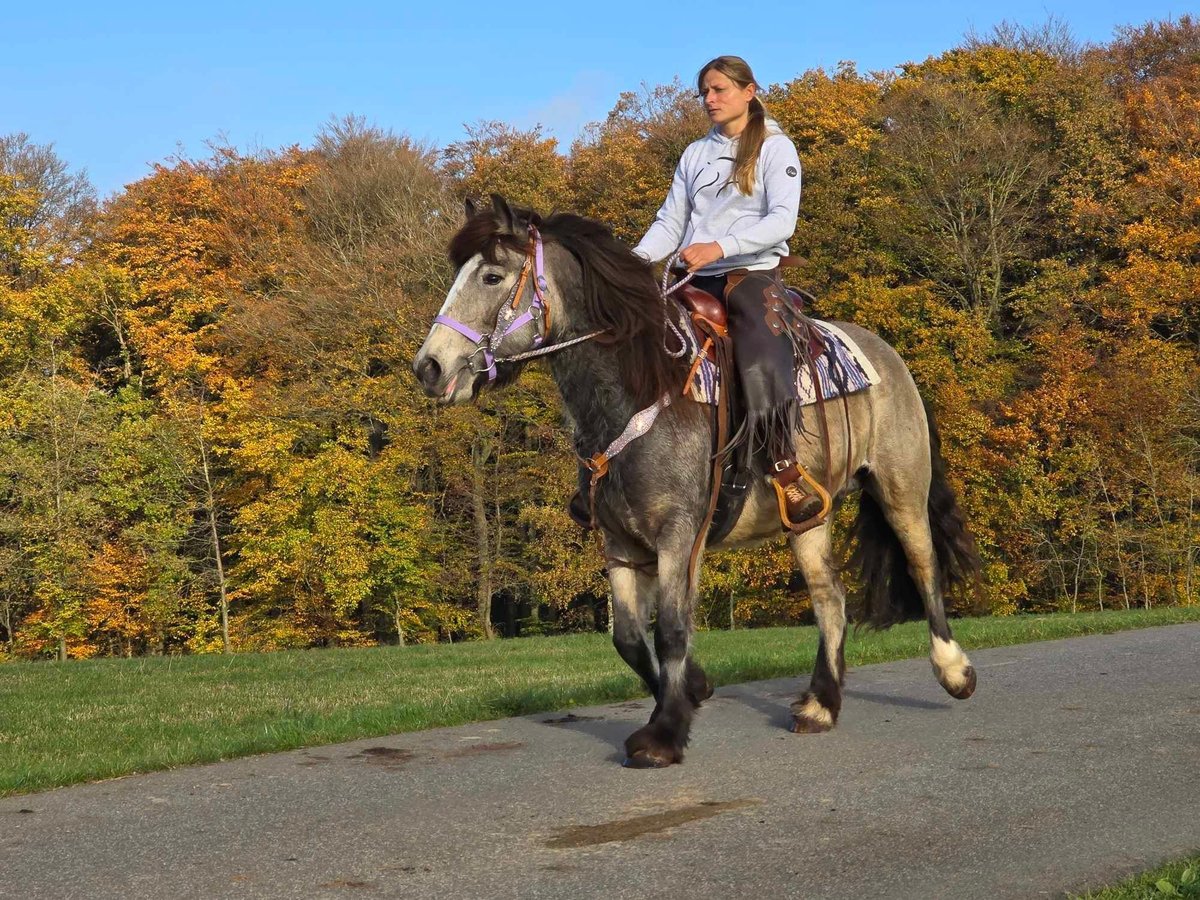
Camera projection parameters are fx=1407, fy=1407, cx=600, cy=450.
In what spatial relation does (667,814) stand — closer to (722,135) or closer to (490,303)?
(490,303)

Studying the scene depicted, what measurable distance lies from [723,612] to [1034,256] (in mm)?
14828

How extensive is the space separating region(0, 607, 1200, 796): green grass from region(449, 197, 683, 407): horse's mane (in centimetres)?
309

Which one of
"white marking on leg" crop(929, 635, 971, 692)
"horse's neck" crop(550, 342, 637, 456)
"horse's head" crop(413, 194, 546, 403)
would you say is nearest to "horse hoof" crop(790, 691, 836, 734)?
"white marking on leg" crop(929, 635, 971, 692)

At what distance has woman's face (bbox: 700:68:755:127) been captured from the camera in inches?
296

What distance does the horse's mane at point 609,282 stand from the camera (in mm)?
6703

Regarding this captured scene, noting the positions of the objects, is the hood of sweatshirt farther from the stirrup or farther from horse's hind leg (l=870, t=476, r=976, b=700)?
horse's hind leg (l=870, t=476, r=976, b=700)

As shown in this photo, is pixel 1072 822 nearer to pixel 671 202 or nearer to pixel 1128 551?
pixel 671 202

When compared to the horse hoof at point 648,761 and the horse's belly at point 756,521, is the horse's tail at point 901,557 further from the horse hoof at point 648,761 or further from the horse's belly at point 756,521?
the horse hoof at point 648,761

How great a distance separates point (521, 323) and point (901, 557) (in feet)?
11.1

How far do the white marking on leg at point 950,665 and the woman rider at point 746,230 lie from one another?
1.26m

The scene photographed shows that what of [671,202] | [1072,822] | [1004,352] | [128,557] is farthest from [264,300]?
[1072,822]

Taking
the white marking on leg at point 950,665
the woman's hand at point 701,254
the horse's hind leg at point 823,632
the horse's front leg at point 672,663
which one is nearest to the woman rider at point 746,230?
the woman's hand at point 701,254

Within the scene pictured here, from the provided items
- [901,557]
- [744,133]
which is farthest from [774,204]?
[901,557]

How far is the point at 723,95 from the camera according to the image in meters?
7.54
